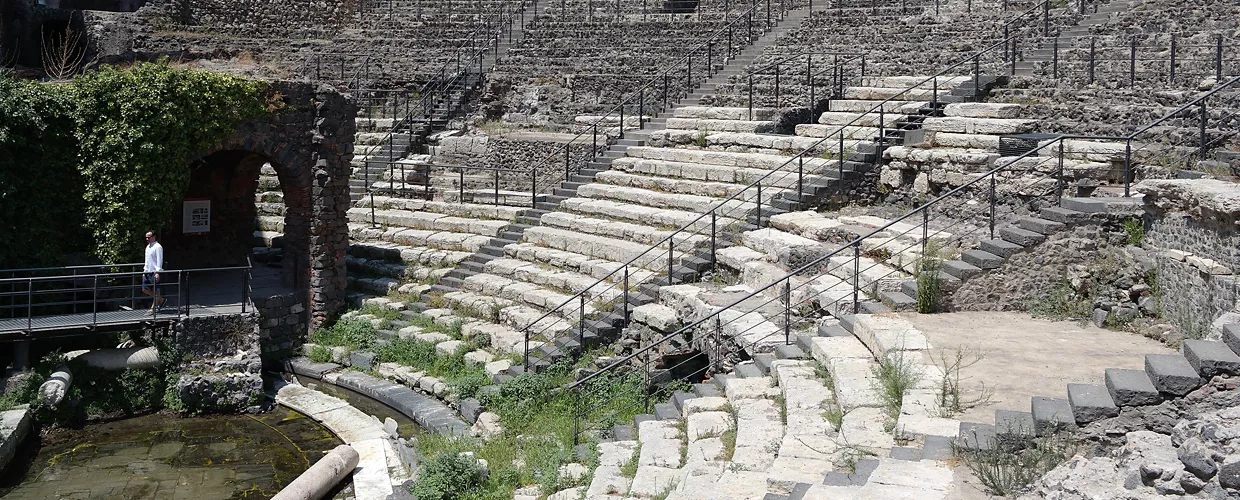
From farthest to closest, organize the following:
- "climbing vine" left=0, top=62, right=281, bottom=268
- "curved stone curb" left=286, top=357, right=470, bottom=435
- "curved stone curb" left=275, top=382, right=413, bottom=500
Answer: "climbing vine" left=0, top=62, right=281, bottom=268 → "curved stone curb" left=286, top=357, right=470, bottom=435 → "curved stone curb" left=275, top=382, right=413, bottom=500

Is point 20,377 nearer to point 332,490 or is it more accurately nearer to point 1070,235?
point 332,490

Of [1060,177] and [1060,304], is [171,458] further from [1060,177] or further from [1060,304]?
[1060,177]

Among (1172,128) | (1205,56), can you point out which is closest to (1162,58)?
(1205,56)

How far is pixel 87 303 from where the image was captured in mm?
14727

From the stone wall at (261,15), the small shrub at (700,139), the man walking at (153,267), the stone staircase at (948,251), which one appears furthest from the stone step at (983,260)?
the stone wall at (261,15)

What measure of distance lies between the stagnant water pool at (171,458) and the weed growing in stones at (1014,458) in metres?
7.14

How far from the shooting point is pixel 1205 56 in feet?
50.2

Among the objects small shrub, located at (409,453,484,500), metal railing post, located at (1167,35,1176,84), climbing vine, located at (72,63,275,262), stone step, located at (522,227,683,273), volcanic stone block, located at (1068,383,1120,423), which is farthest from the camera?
stone step, located at (522,227,683,273)

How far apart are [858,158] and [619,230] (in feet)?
12.2

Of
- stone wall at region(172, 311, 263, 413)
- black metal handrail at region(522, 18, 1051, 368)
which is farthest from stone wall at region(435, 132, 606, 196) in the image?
stone wall at region(172, 311, 263, 413)

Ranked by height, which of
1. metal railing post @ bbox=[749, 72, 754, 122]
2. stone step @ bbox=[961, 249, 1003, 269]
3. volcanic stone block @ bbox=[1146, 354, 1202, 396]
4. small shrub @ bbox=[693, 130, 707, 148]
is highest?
metal railing post @ bbox=[749, 72, 754, 122]

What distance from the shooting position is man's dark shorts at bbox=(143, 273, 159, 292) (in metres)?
14.6

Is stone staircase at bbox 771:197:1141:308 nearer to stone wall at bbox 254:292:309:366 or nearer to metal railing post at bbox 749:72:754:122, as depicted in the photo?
metal railing post at bbox 749:72:754:122

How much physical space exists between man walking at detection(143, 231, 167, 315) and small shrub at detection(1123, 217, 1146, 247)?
1171 cm
